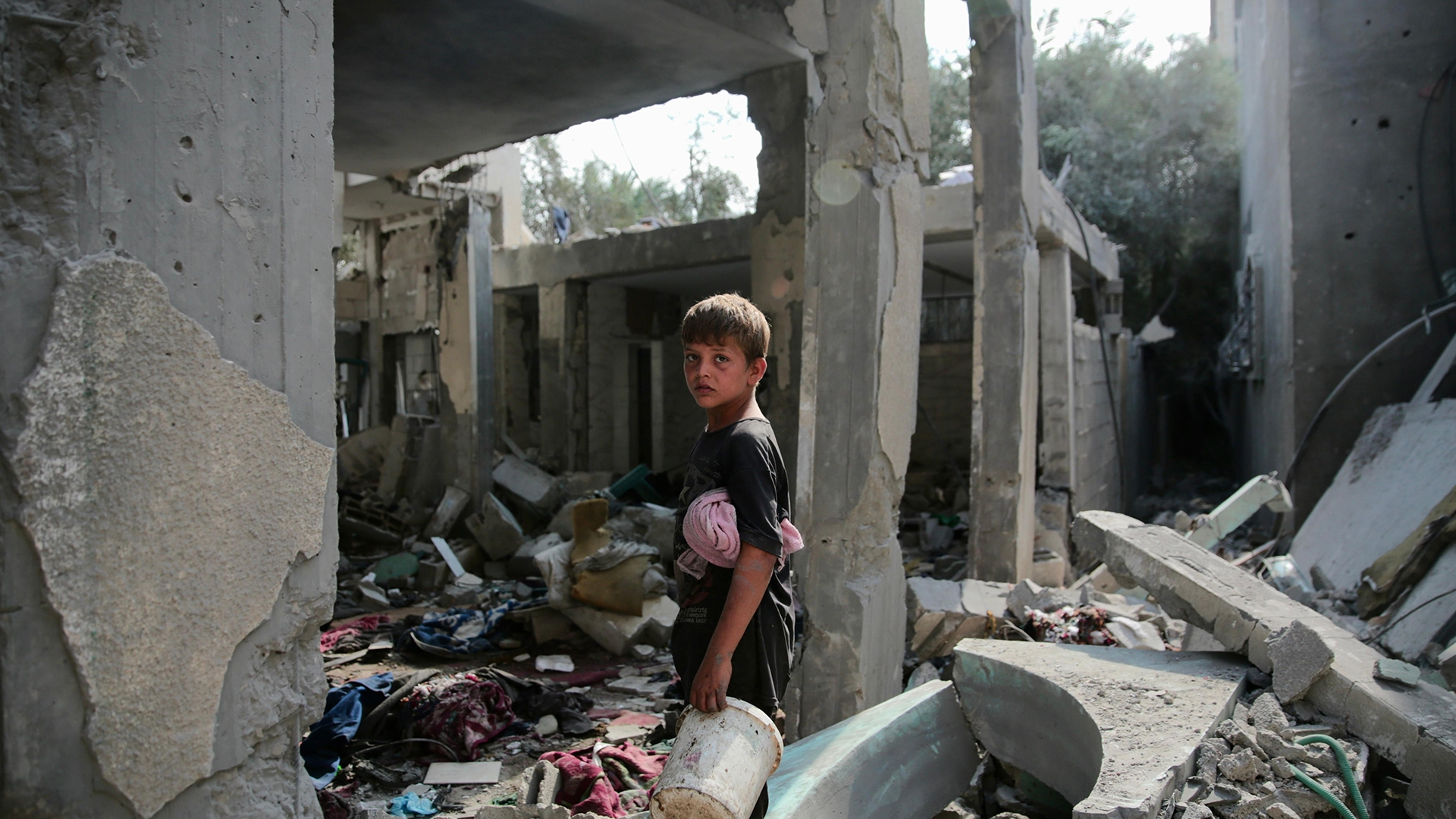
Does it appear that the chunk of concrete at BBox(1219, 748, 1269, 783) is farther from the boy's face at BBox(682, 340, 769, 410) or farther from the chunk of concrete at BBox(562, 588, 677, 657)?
the chunk of concrete at BBox(562, 588, 677, 657)

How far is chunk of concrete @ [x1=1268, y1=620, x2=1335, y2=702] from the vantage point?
9.67ft

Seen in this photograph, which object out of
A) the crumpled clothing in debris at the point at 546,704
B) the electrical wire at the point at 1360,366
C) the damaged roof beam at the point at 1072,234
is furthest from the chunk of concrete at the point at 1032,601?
the electrical wire at the point at 1360,366

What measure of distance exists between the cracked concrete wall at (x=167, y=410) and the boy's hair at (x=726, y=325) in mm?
860

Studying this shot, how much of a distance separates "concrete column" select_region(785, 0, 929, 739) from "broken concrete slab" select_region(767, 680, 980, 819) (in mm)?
367

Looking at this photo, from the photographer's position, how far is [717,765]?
1741mm

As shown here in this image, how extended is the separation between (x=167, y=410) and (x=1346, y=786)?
3.24 meters

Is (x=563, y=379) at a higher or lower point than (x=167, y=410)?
lower

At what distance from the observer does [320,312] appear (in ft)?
6.58

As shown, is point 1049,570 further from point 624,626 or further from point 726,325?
point 726,325

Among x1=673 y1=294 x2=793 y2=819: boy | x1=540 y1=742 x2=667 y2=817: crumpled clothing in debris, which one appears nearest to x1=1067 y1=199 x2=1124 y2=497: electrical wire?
x1=540 y1=742 x2=667 y2=817: crumpled clothing in debris

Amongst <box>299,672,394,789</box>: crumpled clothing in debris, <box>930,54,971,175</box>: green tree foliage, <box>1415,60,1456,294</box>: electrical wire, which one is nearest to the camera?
<box>299,672,394,789</box>: crumpled clothing in debris

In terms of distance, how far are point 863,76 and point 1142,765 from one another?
266cm

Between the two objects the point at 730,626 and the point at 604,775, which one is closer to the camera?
the point at 730,626

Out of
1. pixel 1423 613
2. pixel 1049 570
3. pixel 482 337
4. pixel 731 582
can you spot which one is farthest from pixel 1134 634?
pixel 482 337
